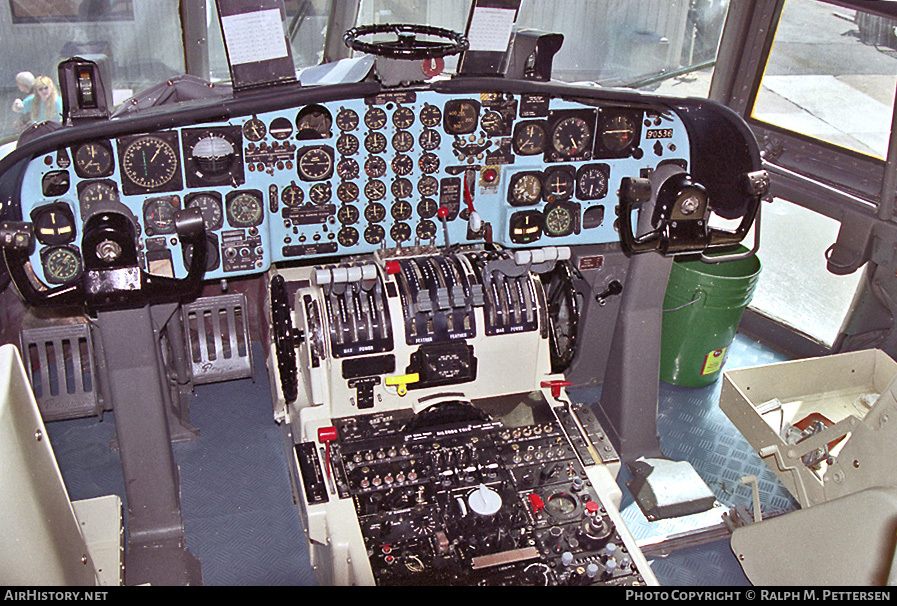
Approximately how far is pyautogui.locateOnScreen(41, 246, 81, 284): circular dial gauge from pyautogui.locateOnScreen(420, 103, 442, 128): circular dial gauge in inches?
52.6

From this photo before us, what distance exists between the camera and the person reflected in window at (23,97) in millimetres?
3811

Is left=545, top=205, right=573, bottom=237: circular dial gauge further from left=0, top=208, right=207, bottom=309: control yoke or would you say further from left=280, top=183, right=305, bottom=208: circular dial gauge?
left=0, top=208, right=207, bottom=309: control yoke

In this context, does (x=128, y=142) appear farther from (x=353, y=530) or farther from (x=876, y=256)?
(x=876, y=256)

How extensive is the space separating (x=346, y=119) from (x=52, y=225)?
1.08 metres

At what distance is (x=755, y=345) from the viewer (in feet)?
14.1

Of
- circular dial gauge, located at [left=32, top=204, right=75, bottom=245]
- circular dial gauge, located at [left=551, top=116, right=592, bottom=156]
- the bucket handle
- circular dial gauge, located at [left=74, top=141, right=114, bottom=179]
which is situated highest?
circular dial gauge, located at [left=551, top=116, right=592, bottom=156]

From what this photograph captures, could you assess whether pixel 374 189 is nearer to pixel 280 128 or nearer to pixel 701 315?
pixel 280 128

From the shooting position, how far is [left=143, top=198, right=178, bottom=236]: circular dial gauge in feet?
9.45

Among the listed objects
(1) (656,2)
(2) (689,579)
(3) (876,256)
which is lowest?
(2) (689,579)

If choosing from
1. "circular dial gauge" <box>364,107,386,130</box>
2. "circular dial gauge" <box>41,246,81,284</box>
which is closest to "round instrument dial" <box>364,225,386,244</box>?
"circular dial gauge" <box>364,107,386,130</box>

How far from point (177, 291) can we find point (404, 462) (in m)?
0.96

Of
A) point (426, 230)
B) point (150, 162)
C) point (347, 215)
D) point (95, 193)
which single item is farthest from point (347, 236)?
point (95, 193)

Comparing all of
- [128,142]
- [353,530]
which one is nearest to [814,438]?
[353,530]

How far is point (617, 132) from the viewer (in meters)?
3.17
